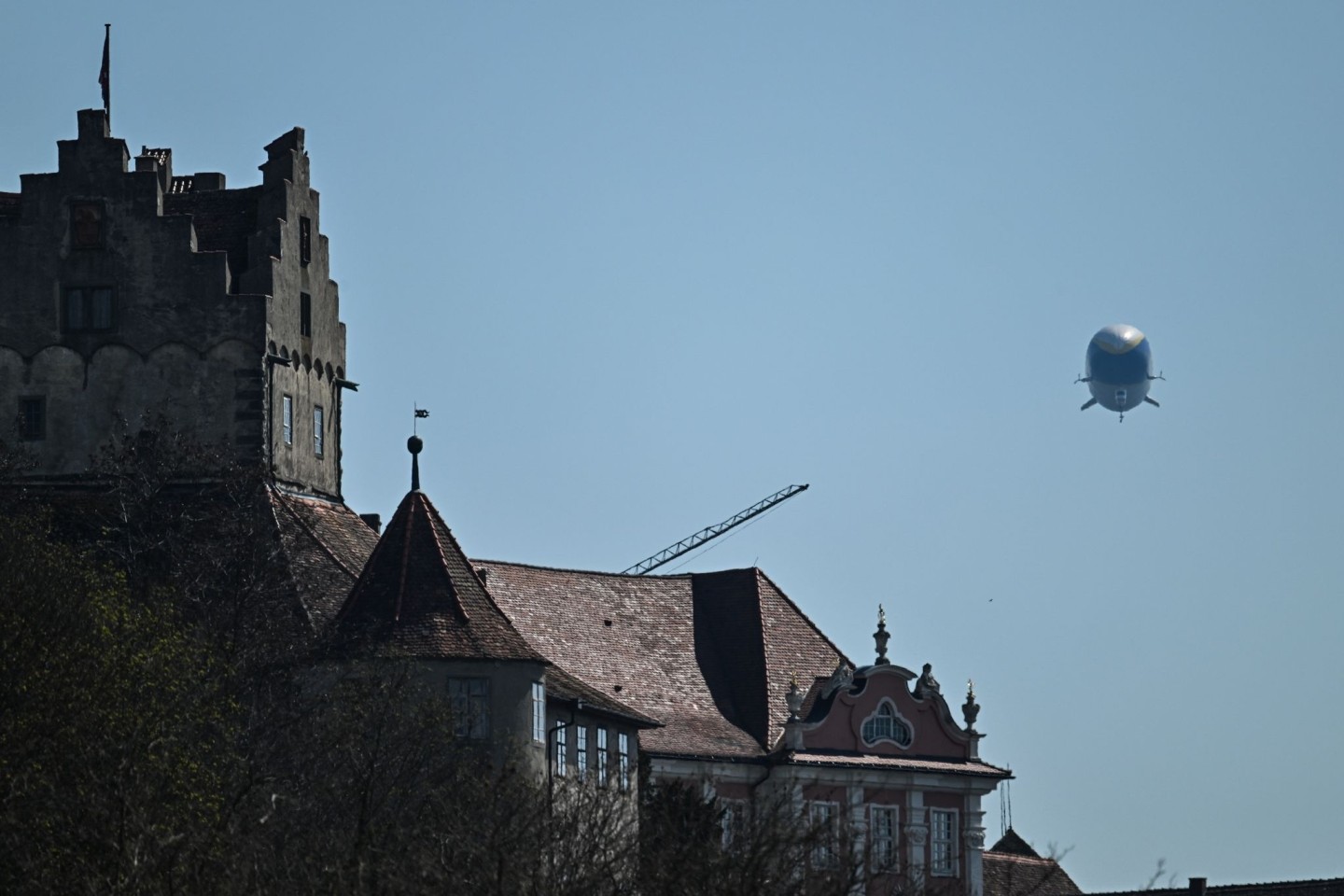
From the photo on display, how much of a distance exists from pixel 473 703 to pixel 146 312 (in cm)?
2122

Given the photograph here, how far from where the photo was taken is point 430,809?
70.6 metres

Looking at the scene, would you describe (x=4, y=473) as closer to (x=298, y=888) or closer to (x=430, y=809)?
(x=430, y=809)

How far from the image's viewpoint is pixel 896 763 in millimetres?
119875

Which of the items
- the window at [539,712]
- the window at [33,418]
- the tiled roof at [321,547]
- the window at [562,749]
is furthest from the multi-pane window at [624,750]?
the window at [33,418]

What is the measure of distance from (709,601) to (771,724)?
701 cm

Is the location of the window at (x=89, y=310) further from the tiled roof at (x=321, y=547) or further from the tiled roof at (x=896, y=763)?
the tiled roof at (x=896, y=763)

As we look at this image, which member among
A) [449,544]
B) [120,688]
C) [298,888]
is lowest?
[298,888]

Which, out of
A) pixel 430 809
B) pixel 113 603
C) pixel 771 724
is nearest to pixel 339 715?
pixel 113 603

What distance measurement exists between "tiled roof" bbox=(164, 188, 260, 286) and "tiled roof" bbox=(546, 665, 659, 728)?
1669 cm

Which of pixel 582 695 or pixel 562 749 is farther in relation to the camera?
pixel 582 695

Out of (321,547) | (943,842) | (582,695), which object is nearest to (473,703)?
(582,695)

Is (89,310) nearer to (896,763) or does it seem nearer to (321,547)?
(321,547)

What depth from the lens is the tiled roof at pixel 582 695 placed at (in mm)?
96688

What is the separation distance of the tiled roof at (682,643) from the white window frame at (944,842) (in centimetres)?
607
